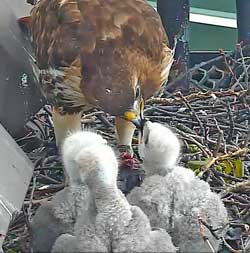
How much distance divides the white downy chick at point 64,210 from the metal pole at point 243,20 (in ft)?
8.91

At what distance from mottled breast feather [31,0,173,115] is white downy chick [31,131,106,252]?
681 mm

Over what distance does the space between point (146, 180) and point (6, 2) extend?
1646 millimetres

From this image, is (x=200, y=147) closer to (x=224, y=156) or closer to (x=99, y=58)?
(x=224, y=156)

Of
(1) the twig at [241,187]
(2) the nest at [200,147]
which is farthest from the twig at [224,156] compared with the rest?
(1) the twig at [241,187]

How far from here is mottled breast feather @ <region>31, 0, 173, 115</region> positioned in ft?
11.2

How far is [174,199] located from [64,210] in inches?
12.8

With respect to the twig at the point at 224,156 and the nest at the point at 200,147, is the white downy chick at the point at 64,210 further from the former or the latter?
the twig at the point at 224,156

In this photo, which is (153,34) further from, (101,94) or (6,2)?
(6,2)

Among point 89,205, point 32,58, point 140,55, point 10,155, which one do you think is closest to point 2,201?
point 10,155

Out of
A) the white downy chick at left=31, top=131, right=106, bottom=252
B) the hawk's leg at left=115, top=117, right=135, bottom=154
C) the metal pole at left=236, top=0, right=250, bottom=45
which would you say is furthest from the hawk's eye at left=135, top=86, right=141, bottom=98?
Result: the metal pole at left=236, top=0, right=250, bottom=45

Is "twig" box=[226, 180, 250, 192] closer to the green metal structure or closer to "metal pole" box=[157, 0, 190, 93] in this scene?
"metal pole" box=[157, 0, 190, 93]

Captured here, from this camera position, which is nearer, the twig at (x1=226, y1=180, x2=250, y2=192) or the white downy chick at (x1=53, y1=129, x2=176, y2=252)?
the white downy chick at (x1=53, y1=129, x2=176, y2=252)

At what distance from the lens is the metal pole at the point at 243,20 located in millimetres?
5250

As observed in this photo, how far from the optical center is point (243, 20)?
5.28 metres
